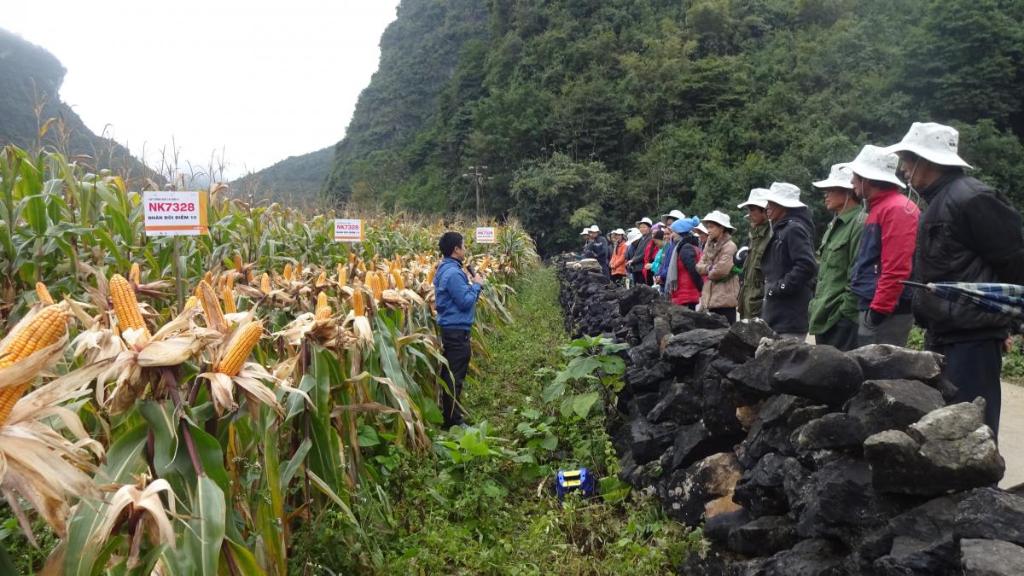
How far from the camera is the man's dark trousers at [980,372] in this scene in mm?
2879

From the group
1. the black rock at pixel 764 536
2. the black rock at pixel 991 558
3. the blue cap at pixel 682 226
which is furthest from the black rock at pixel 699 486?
the blue cap at pixel 682 226

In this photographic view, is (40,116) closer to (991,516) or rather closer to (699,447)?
(699,447)

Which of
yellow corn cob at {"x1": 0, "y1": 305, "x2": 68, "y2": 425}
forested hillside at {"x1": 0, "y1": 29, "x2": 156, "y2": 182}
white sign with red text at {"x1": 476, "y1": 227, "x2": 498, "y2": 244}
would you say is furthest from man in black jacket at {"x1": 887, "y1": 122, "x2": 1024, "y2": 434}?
white sign with red text at {"x1": 476, "y1": 227, "x2": 498, "y2": 244}

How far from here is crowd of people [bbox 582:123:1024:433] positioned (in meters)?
2.88

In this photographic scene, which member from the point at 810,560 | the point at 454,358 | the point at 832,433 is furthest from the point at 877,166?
the point at 454,358

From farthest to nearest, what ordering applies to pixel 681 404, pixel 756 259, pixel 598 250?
pixel 598 250 → pixel 756 259 → pixel 681 404

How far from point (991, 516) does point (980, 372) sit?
4.81 feet

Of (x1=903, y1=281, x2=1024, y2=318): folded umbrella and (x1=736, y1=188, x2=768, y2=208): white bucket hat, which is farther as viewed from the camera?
(x1=736, y1=188, x2=768, y2=208): white bucket hat

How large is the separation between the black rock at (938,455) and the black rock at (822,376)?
49 cm

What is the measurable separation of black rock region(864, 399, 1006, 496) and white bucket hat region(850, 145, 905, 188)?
6.92 ft

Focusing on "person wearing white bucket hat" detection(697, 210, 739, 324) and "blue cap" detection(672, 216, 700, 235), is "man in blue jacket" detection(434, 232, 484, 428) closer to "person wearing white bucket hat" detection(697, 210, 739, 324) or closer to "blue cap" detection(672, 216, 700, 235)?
"person wearing white bucket hat" detection(697, 210, 739, 324)

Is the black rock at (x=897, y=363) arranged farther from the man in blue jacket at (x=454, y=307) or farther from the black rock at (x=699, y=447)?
the man in blue jacket at (x=454, y=307)

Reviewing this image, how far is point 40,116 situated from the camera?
18.2 feet

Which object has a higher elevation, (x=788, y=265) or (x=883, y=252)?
(x=883, y=252)
